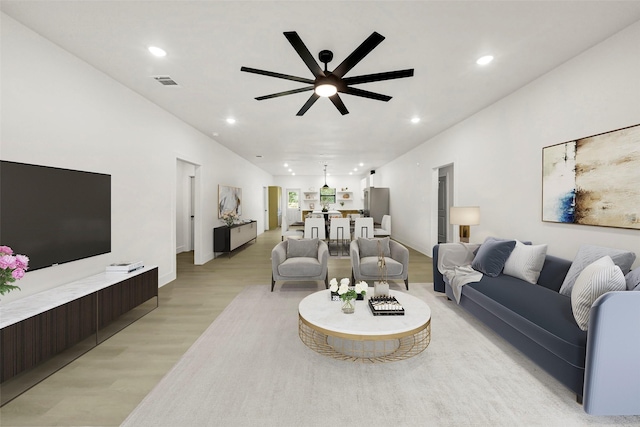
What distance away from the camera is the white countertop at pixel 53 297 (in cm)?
204

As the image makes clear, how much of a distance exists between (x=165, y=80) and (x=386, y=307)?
12.2ft

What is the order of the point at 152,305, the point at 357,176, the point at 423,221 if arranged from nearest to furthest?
the point at 152,305
the point at 423,221
the point at 357,176

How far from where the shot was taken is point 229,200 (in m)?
7.80

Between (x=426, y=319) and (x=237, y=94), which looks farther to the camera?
(x=237, y=94)

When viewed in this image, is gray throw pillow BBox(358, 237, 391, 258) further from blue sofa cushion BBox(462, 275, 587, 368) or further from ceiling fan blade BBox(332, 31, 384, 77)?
ceiling fan blade BBox(332, 31, 384, 77)

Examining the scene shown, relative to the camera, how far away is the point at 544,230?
11.5 feet

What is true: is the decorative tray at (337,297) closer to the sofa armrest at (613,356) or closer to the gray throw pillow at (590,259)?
the sofa armrest at (613,356)

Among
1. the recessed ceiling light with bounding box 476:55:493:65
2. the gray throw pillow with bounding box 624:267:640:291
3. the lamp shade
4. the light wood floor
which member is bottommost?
the light wood floor

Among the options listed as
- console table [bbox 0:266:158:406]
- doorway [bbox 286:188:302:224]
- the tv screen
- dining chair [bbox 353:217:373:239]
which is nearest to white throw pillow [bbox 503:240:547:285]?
dining chair [bbox 353:217:373:239]

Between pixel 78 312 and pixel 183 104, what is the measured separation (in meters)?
3.20

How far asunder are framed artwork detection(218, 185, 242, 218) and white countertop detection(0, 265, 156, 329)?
4110mm

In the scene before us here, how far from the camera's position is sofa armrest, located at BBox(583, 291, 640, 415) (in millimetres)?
1748

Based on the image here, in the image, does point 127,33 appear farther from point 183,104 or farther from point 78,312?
point 78,312

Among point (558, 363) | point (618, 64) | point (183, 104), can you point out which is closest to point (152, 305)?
point (183, 104)
